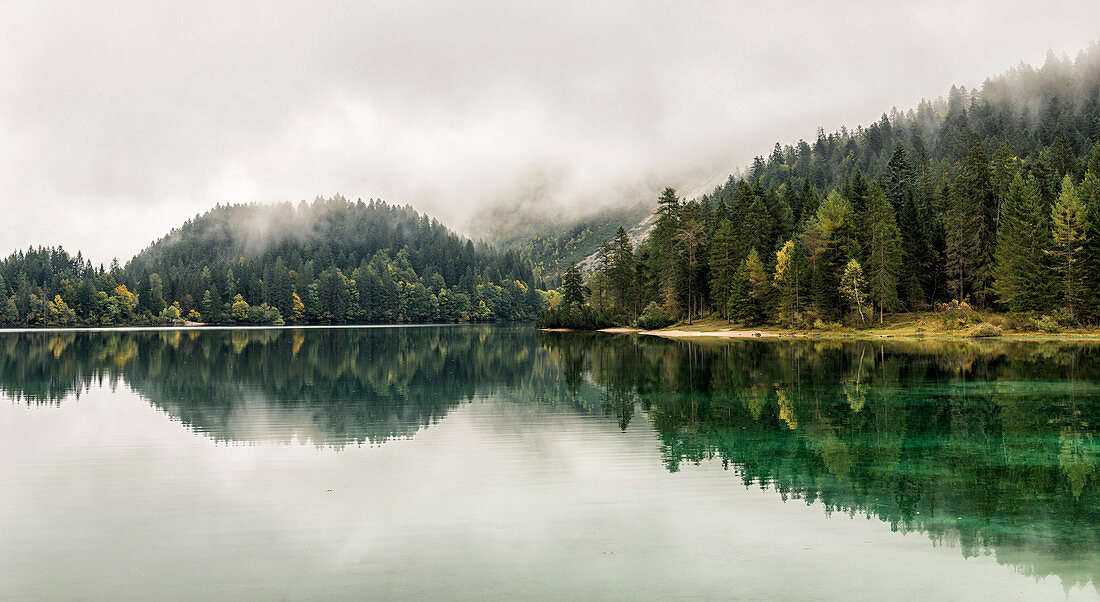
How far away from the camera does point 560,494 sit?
14.3 m


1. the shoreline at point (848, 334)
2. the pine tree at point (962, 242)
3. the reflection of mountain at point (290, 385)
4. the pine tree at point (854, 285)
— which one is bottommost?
the reflection of mountain at point (290, 385)

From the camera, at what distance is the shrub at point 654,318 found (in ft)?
357

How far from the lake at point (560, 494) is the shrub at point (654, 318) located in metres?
76.9

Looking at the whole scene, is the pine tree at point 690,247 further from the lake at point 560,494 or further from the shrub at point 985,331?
the lake at point 560,494

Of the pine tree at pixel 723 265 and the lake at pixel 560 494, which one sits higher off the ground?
the pine tree at pixel 723 265

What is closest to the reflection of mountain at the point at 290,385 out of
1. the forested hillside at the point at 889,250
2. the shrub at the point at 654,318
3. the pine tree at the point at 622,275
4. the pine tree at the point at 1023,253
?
the forested hillside at the point at 889,250

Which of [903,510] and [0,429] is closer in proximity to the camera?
[903,510]

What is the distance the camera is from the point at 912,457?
56.3 feet

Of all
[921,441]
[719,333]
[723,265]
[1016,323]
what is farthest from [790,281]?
[921,441]

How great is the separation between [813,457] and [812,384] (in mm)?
16992

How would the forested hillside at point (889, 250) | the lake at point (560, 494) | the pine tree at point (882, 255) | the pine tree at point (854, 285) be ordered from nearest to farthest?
the lake at point (560, 494), the forested hillside at point (889, 250), the pine tree at point (854, 285), the pine tree at point (882, 255)

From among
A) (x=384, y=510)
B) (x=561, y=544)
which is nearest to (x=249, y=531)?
(x=384, y=510)

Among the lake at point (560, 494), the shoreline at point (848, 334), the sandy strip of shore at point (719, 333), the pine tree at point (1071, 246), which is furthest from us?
the sandy strip of shore at point (719, 333)

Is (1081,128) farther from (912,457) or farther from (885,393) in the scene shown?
(912,457)
